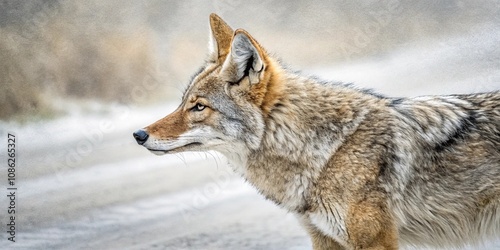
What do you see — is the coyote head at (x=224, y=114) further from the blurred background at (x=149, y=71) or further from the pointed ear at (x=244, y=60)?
the blurred background at (x=149, y=71)

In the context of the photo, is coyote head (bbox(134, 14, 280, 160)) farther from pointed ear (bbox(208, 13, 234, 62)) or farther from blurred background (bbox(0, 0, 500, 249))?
blurred background (bbox(0, 0, 500, 249))

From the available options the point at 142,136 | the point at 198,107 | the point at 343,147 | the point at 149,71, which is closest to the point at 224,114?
the point at 198,107

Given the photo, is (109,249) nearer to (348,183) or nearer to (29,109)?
(29,109)

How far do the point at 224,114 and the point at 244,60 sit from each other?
305 millimetres

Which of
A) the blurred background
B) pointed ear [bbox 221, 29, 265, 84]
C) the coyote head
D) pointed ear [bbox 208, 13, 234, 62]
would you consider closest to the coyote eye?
the coyote head

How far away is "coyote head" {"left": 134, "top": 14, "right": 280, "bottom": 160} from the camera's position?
3.56 m

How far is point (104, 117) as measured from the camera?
20.8 feet

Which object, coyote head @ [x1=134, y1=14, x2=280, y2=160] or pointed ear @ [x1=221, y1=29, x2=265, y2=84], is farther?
coyote head @ [x1=134, y1=14, x2=280, y2=160]

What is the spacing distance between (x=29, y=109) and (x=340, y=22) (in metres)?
2.99

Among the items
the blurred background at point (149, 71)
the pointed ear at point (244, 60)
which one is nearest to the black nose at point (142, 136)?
the pointed ear at point (244, 60)

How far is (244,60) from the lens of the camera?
353cm

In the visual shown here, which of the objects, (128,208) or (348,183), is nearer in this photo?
(348,183)

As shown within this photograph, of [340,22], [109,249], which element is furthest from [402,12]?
[109,249]

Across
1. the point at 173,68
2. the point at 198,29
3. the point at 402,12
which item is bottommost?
the point at 173,68
